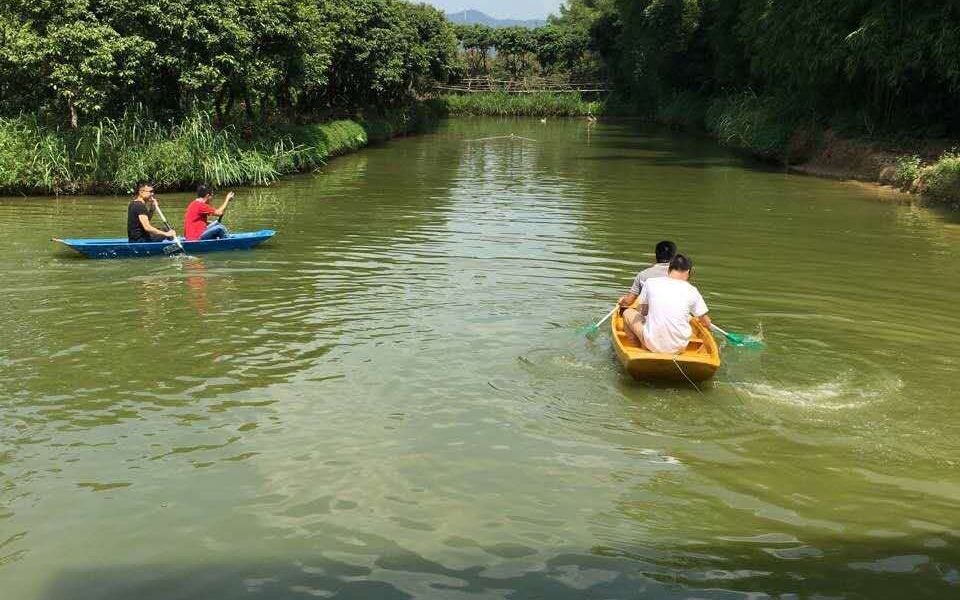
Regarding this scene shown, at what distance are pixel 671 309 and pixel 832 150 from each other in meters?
22.3

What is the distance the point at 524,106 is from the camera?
2625 inches

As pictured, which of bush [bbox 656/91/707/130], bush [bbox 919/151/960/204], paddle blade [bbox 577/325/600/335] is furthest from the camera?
bush [bbox 656/91/707/130]

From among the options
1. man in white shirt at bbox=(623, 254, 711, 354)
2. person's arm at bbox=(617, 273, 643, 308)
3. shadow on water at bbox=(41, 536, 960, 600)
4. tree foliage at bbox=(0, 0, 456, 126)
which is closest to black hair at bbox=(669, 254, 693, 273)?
man in white shirt at bbox=(623, 254, 711, 354)

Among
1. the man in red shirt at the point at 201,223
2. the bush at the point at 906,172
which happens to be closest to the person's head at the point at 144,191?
the man in red shirt at the point at 201,223

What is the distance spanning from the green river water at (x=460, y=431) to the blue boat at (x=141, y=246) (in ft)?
0.79

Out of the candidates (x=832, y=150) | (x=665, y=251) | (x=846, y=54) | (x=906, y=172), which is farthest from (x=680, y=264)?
(x=832, y=150)

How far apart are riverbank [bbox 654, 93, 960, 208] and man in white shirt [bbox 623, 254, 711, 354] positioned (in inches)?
594

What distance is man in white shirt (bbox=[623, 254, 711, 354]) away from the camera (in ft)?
27.0

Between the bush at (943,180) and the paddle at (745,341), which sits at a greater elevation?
the bush at (943,180)

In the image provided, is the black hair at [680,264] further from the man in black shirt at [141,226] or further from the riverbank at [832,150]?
the riverbank at [832,150]

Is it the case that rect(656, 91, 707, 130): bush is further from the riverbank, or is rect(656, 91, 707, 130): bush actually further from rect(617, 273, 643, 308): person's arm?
rect(617, 273, 643, 308): person's arm

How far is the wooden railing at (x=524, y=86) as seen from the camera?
71188mm

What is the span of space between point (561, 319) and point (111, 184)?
51.2ft

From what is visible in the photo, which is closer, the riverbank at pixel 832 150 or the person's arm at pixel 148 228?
the person's arm at pixel 148 228
